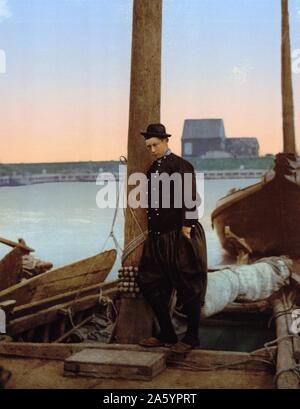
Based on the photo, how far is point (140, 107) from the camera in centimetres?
526

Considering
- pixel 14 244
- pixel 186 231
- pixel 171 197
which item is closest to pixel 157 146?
pixel 171 197

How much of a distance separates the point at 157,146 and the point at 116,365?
Result: 1.70 meters

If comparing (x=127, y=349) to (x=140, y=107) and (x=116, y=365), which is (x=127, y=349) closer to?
(x=116, y=365)

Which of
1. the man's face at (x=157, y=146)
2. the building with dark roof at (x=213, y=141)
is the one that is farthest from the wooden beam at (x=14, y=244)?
the man's face at (x=157, y=146)

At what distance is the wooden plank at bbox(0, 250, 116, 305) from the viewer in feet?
20.5

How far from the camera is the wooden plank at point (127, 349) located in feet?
15.2

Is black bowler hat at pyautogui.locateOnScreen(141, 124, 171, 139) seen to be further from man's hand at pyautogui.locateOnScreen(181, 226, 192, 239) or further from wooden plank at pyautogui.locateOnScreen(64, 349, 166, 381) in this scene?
wooden plank at pyautogui.locateOnScreen(64, 349, 166, 381)

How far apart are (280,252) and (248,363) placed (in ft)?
22.2

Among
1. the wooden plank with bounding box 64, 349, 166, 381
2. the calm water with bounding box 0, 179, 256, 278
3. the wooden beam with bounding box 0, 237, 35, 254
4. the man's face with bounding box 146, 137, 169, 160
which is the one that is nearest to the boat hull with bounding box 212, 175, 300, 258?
the calm water with bounding box 0, 179, 256, 278

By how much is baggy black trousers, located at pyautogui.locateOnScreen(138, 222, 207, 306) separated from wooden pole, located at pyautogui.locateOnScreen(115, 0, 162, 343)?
33 cm

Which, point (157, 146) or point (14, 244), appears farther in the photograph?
point (14, 244)

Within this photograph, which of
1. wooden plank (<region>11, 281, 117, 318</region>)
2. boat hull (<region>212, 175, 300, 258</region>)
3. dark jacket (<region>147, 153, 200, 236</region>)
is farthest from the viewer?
boat hull (<region>212, 175, 300, 258</region>)

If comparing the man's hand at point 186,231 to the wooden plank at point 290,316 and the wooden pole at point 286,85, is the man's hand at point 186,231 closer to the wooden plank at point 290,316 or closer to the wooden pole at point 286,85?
the wooden plank at point 290,316

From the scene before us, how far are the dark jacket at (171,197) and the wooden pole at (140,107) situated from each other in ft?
0.88
